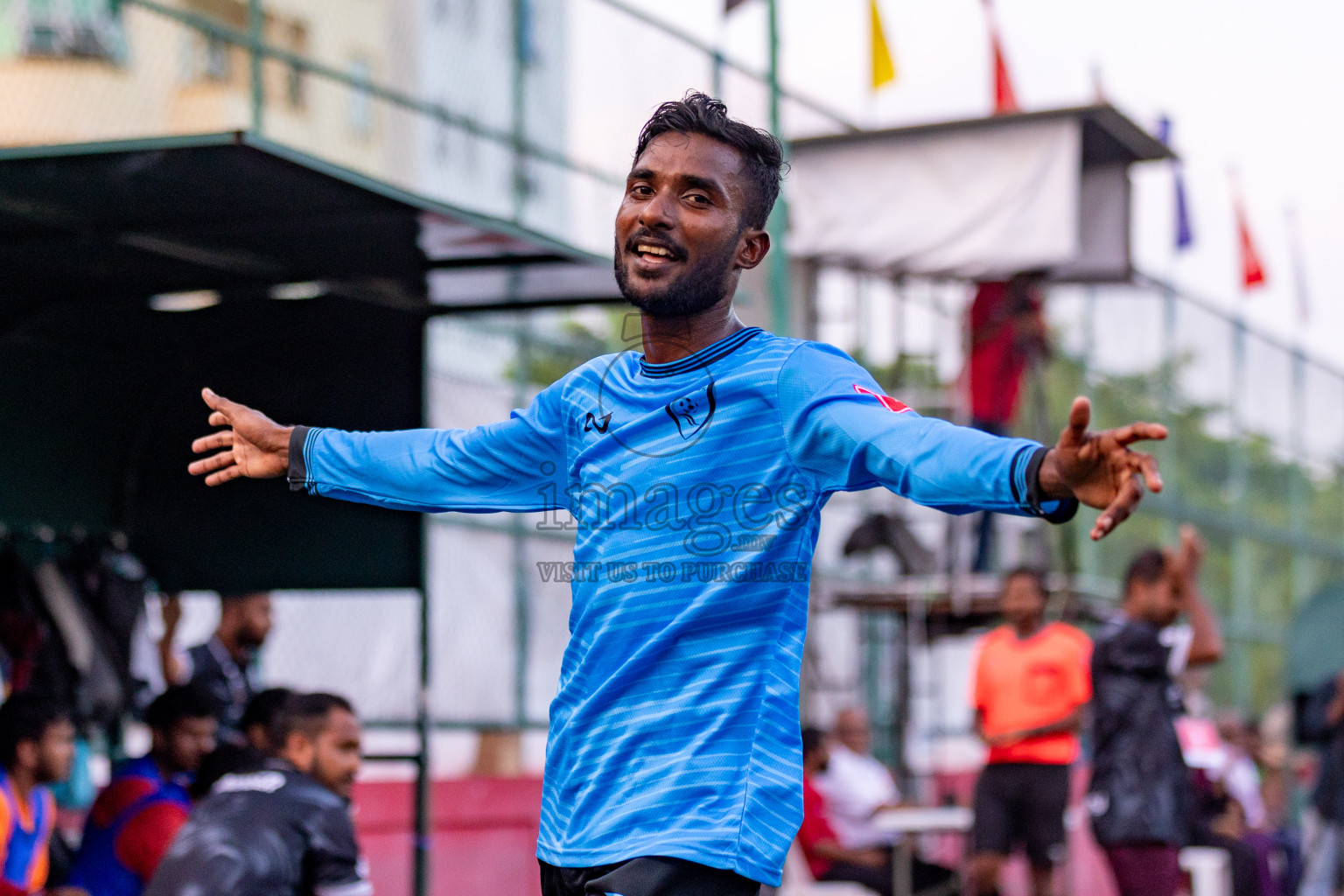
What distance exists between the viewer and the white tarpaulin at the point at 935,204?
411 inches

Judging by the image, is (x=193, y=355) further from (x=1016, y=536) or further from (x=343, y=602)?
(x=1016, y=536)

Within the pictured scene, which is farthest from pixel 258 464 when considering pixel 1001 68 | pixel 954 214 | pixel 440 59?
pixel 1001 68

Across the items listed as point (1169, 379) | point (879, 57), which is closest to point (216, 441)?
point (879, 57)

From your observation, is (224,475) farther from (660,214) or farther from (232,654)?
(232,654)

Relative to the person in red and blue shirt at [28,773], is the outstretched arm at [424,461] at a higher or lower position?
higher

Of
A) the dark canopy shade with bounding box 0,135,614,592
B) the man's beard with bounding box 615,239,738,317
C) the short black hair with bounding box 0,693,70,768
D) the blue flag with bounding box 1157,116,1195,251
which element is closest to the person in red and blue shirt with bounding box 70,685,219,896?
the short black hair with bounding box 0,693,70,768

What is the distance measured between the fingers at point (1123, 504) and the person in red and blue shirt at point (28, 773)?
16.5 feet

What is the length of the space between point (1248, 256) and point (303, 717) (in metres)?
15.6

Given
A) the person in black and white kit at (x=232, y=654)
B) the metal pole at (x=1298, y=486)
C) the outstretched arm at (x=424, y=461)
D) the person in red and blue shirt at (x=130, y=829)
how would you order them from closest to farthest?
the outstretched arm at (x=424, y=461) < the person in red and blue shirt at (x=130, y=829) < the person in black and white kit at (x=232, y=654) < the metal pole at (x=1298, y=486)

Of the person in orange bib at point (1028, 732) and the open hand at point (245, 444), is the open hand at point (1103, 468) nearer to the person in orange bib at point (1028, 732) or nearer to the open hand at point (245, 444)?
the open hand at point (245, 444)

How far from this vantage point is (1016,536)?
45.2ft

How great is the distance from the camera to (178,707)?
6.84 m

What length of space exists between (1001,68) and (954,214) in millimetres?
2461

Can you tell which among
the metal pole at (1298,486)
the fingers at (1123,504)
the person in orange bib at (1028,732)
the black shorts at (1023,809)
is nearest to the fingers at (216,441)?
the fingers at (1123,504)
